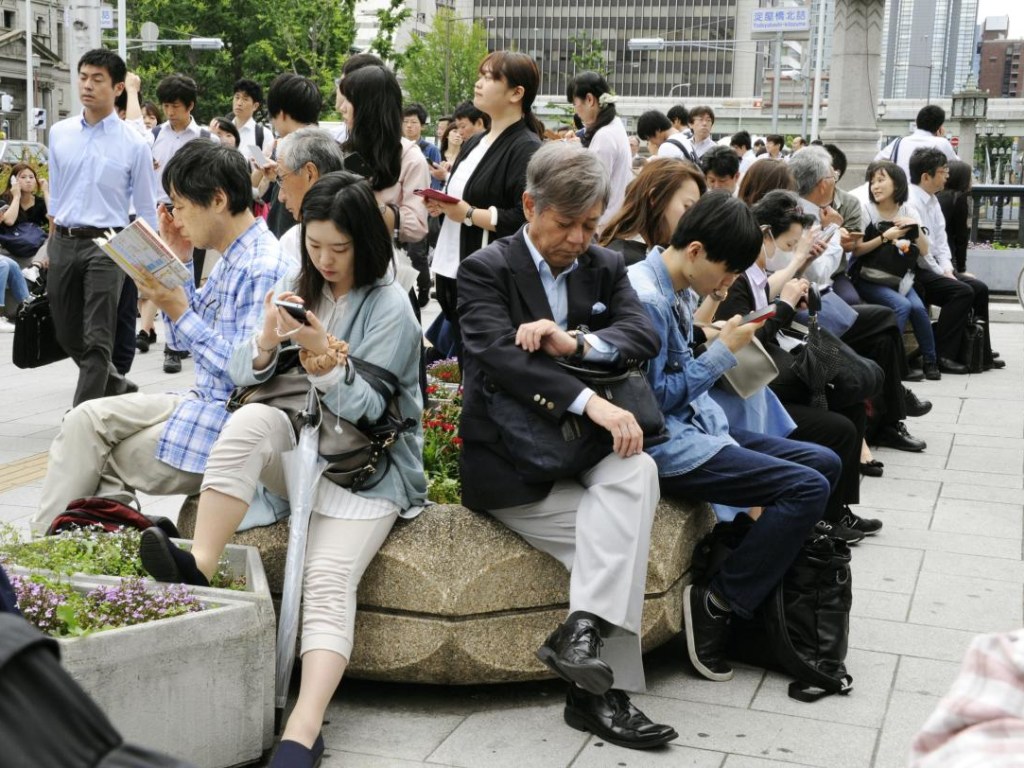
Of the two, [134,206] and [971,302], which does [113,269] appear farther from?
[971,302]

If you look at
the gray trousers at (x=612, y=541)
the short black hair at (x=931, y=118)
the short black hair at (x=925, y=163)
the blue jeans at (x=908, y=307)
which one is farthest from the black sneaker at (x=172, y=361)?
the short black hair at (x=931, y=118)

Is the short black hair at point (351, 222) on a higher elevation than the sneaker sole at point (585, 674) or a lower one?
higher

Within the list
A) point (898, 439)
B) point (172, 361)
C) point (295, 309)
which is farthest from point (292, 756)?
point (172, 361)

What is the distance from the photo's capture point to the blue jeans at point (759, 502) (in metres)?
4.23

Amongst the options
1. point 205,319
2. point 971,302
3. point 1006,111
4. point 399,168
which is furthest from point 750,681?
point 1006,111

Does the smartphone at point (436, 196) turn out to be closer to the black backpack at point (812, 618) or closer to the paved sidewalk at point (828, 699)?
the paved sidewalk at point (828, 699)

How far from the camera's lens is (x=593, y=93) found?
8.41 m

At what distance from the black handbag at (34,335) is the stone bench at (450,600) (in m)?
4.22

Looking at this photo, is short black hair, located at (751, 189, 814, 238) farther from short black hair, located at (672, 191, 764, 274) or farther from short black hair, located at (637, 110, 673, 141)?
short black hair, located at (637, 110, 673, 141)

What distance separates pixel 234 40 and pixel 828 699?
4676 centimetres

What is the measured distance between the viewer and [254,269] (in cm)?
440

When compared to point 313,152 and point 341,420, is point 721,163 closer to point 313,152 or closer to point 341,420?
point 313,152

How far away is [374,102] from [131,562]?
258 centimetres

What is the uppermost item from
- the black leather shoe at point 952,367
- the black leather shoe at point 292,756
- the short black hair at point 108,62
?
the short black hair at point 108,62
